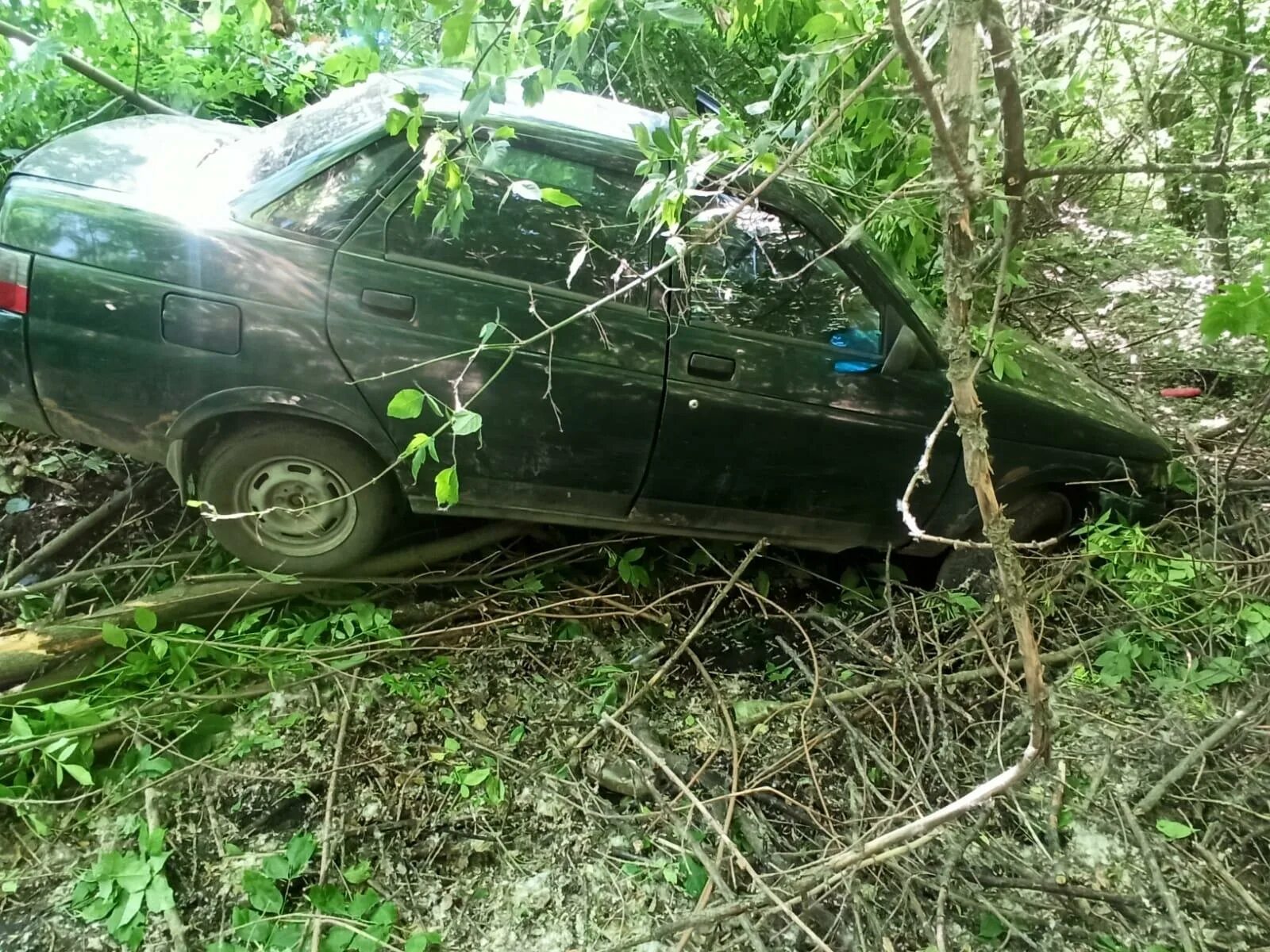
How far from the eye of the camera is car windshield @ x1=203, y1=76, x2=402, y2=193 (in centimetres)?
244

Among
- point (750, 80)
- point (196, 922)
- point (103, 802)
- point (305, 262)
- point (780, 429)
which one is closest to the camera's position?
point (196, 922)

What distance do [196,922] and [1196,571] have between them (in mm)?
3582

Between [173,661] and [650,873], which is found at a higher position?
[173,661]

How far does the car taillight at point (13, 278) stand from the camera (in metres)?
2.20

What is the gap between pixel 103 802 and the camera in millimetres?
2105

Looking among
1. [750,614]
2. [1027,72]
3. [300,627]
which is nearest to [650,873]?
[750,614]

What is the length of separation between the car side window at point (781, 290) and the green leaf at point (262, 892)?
2.06m

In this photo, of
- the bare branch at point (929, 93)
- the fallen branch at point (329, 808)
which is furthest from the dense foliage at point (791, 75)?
the fallen branch at point (329, 808)

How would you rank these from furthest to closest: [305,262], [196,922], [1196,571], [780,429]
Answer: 1. [1196,571]
2. [780,429]
3. [305,262]
4. [196,922]

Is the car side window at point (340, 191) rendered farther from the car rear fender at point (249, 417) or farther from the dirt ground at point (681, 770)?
the dirt ground at point (681, 770)

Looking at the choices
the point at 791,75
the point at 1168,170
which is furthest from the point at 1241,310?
the point at 791,75

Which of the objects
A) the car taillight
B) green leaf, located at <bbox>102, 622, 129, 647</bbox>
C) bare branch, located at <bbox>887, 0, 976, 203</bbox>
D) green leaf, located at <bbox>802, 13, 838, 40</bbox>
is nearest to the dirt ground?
green leaf, located at <bbox>102, 622, 129, 647</bbox>

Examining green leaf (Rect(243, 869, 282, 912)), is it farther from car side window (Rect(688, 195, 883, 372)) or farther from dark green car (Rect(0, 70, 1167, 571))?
car side window (Rect(688, 195, 883, 372))

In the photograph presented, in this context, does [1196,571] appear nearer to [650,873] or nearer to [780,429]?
[780,429]
